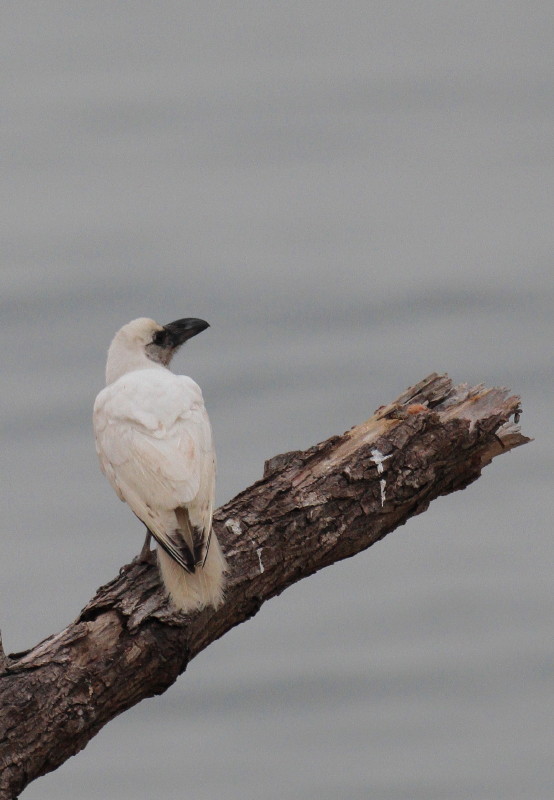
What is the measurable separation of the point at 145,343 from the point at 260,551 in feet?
5.53

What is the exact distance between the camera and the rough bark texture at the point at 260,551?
15.1 ft

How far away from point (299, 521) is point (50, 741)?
1.34m

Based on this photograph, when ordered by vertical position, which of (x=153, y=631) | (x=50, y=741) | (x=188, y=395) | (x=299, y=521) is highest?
(x=188, y=395)

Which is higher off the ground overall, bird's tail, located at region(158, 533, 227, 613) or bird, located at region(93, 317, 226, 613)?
bird, located at region(93, 317, 226, 613)

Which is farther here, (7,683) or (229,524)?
(229,524)

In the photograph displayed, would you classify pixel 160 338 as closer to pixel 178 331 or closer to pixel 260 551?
pixel 178 331

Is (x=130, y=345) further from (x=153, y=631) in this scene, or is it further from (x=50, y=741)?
(x=50, y=741)

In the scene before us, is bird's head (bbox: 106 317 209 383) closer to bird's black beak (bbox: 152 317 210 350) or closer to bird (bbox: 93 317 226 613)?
bird's black beak (bbox: 152 317 210 350)

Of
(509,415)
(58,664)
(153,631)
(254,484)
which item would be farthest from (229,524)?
(509,415)

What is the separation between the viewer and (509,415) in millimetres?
5676

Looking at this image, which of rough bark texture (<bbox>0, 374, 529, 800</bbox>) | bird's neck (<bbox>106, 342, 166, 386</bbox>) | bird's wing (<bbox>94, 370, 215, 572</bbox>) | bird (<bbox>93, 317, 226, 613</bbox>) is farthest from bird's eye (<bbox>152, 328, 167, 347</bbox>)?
rough bark texture (<bbox>0, 374, 529, 800</bbox>)

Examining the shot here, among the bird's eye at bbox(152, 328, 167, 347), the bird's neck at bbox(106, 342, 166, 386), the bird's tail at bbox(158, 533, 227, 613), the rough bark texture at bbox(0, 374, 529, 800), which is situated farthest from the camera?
the bird's eye at bbox(152, 328, 167, 347)

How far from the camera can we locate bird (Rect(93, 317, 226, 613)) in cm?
491

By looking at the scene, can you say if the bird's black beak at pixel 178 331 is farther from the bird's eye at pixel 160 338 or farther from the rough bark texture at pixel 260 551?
the rough bark texture at pixel 260 551
